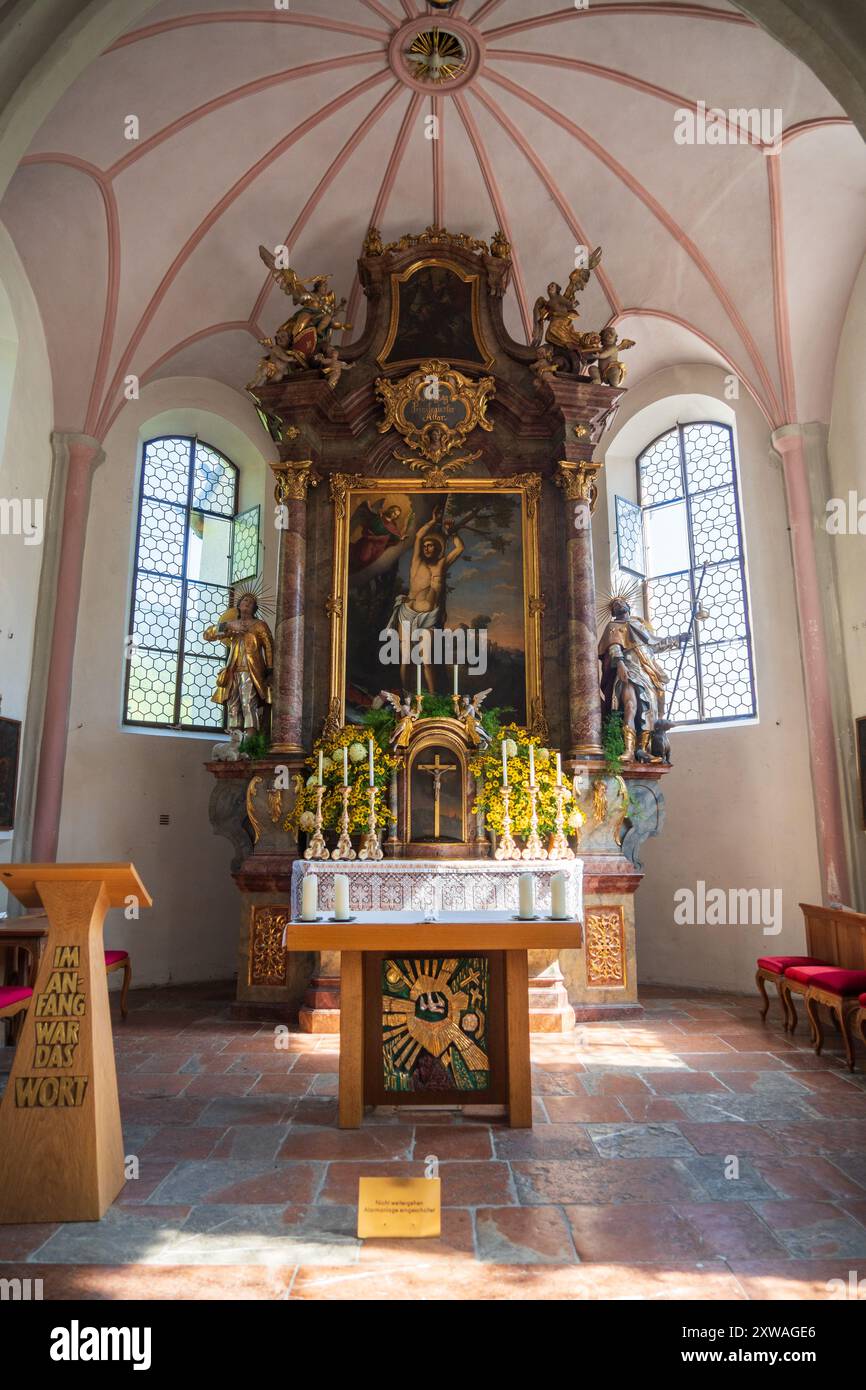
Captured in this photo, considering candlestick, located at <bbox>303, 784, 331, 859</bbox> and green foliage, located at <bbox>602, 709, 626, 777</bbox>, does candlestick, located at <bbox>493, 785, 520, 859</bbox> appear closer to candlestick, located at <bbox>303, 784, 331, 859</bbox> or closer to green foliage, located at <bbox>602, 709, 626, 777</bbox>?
green foliage, located at <bbox>602, 709, 626, 777</bbox>

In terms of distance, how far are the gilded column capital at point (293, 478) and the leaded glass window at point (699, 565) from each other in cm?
468

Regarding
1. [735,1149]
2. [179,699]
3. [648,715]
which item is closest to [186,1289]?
[735,1149]

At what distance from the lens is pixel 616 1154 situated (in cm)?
462

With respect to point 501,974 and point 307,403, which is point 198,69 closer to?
point 307,403

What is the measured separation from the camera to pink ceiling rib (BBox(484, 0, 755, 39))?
8.63m

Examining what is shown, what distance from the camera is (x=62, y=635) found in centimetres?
962

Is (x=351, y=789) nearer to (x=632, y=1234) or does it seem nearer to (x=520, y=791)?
(x=520, y=791)

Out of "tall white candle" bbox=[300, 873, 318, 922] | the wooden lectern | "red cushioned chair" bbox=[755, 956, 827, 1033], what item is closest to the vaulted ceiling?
"red cushioned chair" bbox=[755, 956, 827, 1033]

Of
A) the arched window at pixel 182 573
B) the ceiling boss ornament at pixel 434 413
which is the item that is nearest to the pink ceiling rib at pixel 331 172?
the arched window at pixel 182 573

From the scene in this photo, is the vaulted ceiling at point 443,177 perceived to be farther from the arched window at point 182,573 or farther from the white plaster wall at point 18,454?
the arched window at point 182,573

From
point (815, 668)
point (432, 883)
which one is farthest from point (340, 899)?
point (815, 668)

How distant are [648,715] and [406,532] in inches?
133

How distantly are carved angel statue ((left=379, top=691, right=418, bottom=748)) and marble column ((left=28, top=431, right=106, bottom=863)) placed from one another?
357 centimetres

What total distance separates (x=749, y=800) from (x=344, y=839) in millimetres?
5031
